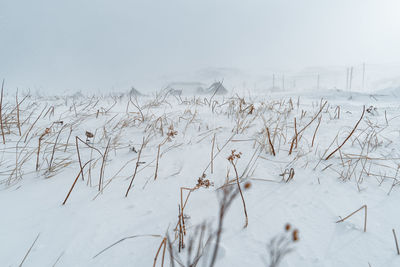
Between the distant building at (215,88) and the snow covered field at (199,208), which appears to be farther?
the distant building at (215,88)

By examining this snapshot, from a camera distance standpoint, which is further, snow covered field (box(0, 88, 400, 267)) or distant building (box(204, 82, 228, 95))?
distant building (box(204, 82, 228, 95))

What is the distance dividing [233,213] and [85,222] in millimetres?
511

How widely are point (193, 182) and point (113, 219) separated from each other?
1.23 feet

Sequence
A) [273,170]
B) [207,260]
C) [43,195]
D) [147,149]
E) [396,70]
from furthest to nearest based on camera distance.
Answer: [396,70] < [147,149] < [273,170] < [43,195] < [207,260]

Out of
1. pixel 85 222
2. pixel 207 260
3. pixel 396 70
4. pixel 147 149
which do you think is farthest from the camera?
pixel 396 70

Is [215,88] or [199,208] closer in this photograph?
[199,208]

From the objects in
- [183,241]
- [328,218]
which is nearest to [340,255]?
[328,218]

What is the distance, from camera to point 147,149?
1396 millimetres

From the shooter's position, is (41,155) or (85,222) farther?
(41,155)

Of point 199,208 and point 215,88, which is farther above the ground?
point 215,88

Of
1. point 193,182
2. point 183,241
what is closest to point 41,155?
point 193,182

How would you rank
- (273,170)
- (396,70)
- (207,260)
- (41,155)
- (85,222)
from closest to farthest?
1. (207,260)
2. (85,222)
3. (273,170)
4. (41,155)
5. (396,70)

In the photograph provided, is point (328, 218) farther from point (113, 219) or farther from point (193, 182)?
point (113, 219)

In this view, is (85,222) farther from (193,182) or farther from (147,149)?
(147,149)
